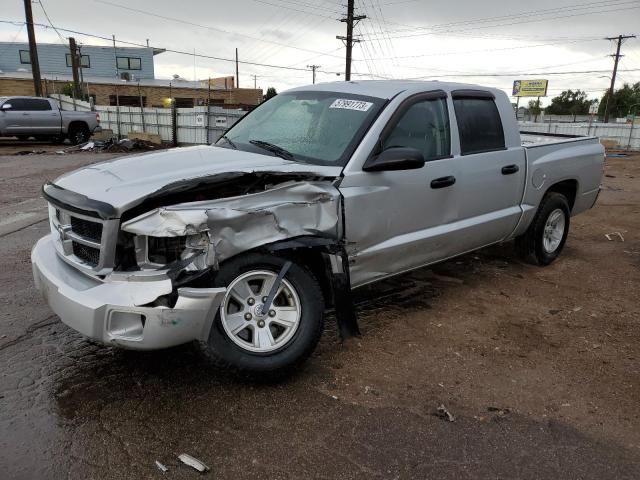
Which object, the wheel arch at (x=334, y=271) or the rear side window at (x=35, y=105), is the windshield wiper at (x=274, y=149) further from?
the rear side window at (x=35, y=105)

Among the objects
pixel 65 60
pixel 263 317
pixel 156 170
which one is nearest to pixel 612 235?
pixel 263 317

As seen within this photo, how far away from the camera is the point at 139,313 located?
267 centimetres

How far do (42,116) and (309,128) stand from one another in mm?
19796

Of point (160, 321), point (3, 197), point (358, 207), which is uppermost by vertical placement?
point (358, 207)

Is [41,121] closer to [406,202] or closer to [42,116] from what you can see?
[42,116]

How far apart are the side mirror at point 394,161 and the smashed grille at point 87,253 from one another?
1756 millimetres

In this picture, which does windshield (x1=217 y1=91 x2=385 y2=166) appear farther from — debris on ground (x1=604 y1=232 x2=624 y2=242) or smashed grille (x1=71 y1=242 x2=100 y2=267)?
debris on ground (x1=604 y1=232 x2=624 y2=242)

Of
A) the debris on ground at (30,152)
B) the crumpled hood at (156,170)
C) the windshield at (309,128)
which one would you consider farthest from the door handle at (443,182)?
the debris on ground at (30,152)

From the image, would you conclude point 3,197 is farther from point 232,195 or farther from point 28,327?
point 232,195

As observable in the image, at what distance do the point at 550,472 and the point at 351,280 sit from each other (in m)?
1.68

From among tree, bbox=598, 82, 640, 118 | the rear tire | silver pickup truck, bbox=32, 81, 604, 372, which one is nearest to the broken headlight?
silver pickup truck, bbox=32, 81, 604, 372

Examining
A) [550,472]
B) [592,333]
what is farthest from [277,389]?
[592,333]

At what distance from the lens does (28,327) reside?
3895mm

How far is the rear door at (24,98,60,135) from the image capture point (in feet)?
65.8
